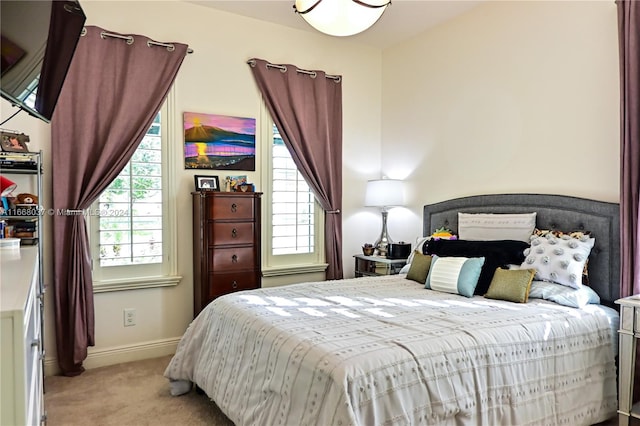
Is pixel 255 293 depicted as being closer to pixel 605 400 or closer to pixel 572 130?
pixel 605 400

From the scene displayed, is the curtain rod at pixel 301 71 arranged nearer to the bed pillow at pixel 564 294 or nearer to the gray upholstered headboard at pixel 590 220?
the gray upholstered headboard at pixel 590 220

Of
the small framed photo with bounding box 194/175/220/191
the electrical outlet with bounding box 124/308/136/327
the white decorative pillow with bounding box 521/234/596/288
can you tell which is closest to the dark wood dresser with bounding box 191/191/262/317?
the small framed photo with bounding box 194/175/220/191

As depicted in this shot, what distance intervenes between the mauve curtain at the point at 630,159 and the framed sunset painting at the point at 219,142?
278cm

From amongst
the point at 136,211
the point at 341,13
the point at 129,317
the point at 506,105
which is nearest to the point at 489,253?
the point at 506,105

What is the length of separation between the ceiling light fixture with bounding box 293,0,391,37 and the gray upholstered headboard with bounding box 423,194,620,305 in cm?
170

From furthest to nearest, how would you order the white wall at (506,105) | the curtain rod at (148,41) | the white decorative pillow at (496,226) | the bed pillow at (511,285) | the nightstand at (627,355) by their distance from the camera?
1. the curtain rod at (148,41)
2. the white decorative pillow at (496,226)
3. the white wall at (506,105)
4. the bed pillow at (511,285)
5. the nightstand at (627,355)

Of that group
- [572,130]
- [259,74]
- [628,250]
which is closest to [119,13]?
[259,74]

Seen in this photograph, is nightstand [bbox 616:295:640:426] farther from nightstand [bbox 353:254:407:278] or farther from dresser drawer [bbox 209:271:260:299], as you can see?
dresser drawer [bbox 209:271:260:299]

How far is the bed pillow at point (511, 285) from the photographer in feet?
8.77

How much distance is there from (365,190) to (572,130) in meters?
2.13

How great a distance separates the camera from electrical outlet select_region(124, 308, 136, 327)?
3.61 metres

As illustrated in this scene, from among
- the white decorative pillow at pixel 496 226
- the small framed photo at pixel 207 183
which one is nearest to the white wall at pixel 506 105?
the white decorative pillow at pixel 496 226

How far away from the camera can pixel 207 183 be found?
380 cm

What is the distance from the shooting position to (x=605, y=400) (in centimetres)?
245
